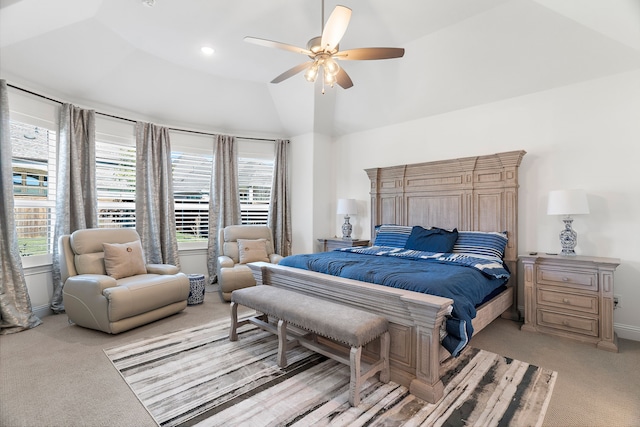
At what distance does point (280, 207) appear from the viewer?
589 centimetres

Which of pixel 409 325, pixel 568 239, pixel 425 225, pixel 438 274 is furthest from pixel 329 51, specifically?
pixel 568 239

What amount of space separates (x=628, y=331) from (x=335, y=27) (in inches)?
157

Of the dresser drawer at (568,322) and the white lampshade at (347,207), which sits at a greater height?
the white lampshade at (347,207)

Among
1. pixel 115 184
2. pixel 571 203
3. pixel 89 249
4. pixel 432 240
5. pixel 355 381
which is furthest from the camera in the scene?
pixel 115 184

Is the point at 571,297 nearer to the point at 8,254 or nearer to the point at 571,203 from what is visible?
the point at 571,203

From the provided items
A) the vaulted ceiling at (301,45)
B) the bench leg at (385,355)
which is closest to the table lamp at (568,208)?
the vaulted ceiling at (301,45)

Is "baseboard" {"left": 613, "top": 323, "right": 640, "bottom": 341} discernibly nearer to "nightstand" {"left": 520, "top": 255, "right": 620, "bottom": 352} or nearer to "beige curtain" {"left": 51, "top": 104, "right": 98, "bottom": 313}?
"nightstand" {"left": 520, "top": 255, "right": 620, "bottom": 352}

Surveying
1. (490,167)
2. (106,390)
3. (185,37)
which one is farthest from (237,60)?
(106,390)

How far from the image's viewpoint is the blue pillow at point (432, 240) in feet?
12.4

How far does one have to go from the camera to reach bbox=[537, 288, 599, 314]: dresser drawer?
9.63 feet

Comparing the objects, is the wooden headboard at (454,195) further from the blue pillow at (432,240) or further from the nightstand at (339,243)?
the blue pillow at (432,240)

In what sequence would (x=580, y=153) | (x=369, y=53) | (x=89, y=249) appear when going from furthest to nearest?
1. (x=89, y=249)
2. (x=580, y=153)
3. (x=369, y=53)

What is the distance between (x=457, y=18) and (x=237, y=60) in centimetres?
279

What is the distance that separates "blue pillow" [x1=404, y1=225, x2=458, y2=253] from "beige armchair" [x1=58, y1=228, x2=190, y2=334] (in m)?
2.89
